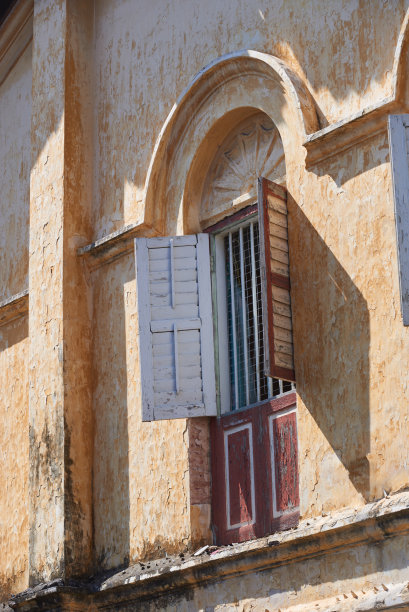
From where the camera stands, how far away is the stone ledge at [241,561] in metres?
9.06

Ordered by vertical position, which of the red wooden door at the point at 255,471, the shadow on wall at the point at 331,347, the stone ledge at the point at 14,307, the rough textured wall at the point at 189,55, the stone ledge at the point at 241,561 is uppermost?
the rough textured wall at the point at 189,55

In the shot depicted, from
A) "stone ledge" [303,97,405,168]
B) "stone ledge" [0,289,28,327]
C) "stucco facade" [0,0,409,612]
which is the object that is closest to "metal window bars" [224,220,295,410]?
"stucco facade" [0,0,409,612]

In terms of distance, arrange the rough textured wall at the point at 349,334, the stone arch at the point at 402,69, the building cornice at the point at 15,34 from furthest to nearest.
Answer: the building cornice at the point at 15,34
the stone arch at the point at 402,69
the rough textured wall at the point at 349,334

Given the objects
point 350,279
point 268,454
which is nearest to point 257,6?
point 350,279

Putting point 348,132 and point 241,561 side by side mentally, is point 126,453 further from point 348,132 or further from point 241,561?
point 348,132

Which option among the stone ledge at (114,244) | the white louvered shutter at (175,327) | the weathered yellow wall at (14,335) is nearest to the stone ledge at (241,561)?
the weathered yellow wall at (14,335)

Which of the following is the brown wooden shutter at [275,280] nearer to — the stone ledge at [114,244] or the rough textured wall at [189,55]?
the rough textured wall at [189,55]

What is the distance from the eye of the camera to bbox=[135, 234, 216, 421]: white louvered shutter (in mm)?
10805

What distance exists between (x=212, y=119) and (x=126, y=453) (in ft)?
9.06

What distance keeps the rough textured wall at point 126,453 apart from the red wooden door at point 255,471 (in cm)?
27

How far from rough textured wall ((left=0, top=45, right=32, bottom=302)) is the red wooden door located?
3.39 m

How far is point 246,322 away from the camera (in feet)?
36.1

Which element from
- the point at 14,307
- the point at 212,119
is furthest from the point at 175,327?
the point at 14,307

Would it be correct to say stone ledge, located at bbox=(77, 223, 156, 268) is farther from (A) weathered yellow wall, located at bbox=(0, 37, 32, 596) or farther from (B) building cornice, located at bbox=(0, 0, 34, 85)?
(B) building cornice, located at bbox=(0, 0, 34, 85)
